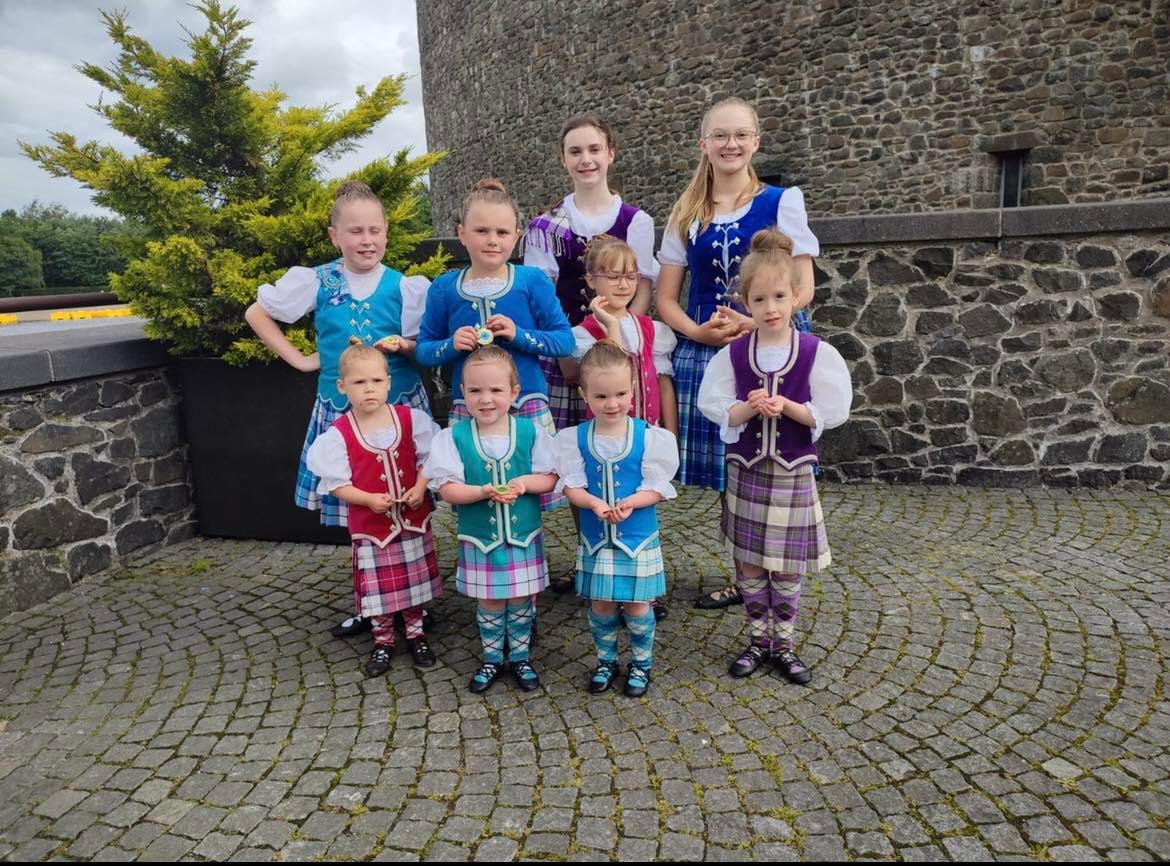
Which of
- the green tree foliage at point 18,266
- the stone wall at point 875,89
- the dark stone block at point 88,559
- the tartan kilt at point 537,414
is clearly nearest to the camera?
the tartan kilt at point 537,414

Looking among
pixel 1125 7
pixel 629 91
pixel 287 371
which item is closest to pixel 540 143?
pixel 629 91

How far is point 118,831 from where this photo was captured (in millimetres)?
2566

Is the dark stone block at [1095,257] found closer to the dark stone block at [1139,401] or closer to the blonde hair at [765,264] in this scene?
the dark stone block at [1139,401]

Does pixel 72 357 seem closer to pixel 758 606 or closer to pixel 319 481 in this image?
pixel 319 481

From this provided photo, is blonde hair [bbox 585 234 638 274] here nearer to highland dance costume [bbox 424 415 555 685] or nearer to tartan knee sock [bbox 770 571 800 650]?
highland dance costume [bbox 424 415 555 685]

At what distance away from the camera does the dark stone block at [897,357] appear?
5895 mm

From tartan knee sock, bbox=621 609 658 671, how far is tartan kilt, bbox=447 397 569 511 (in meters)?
0.57

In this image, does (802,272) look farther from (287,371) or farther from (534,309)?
(287,371)

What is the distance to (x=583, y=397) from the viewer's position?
348 cm

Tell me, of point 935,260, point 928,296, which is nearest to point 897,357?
point 928,296

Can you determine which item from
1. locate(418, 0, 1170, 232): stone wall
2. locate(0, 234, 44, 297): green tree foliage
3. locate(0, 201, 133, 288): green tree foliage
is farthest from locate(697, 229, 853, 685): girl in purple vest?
locate(0, 201, 133, 288): green tree foliage

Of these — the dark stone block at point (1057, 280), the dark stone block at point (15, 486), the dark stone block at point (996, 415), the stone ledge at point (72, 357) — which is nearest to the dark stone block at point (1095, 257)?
the dark stone block at point (1057, 280)

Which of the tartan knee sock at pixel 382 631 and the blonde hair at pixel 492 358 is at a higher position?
the blonde hair at pixel 492 358

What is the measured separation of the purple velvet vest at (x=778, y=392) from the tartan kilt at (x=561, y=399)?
95 cm
